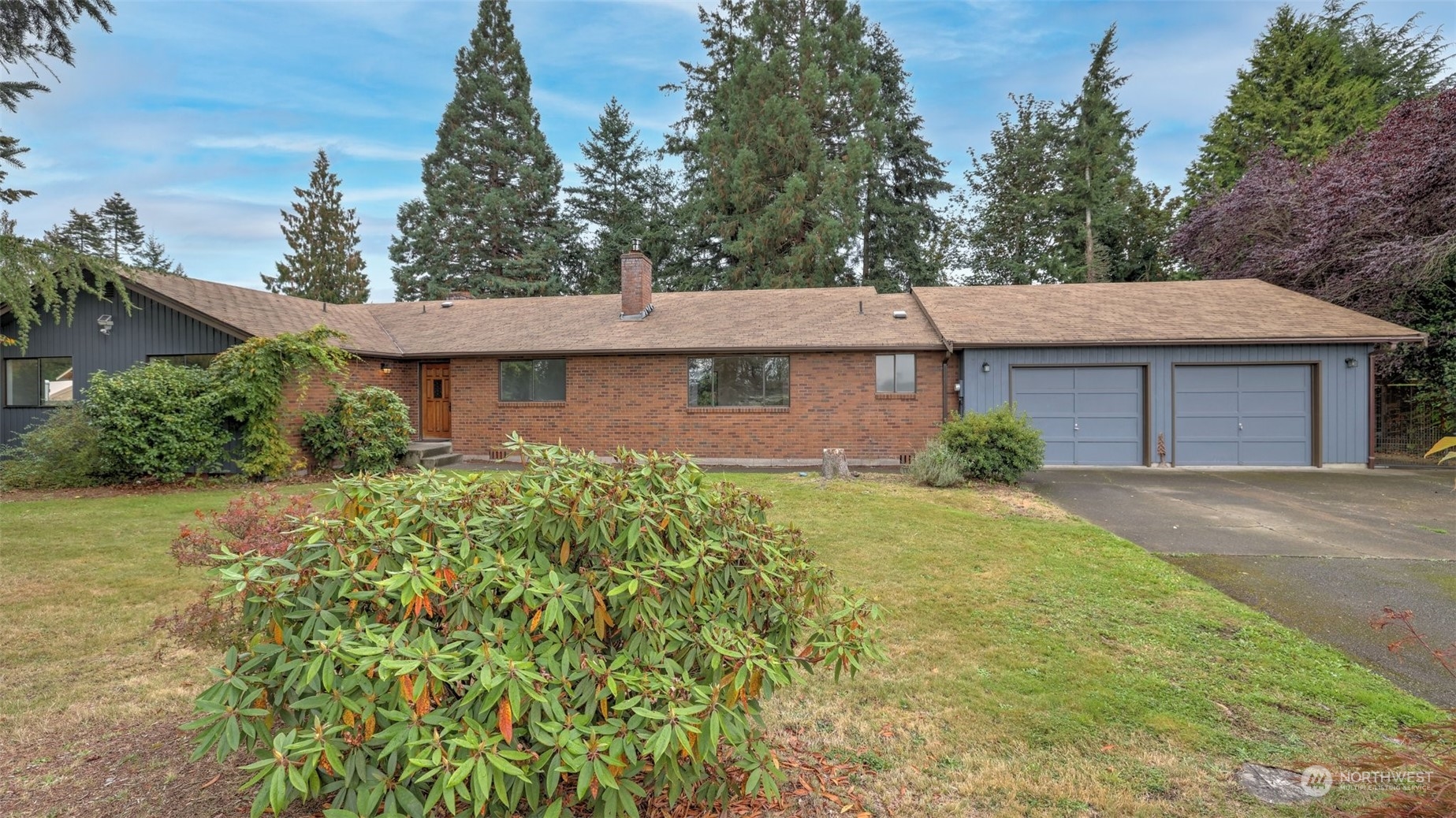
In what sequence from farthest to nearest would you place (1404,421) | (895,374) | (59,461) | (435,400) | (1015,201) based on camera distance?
(1015,201), (435,400), (1404,421), (895,374), (59,461)

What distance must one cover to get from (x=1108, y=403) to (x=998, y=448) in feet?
13.3

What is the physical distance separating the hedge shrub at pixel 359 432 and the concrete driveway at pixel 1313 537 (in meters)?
11.4

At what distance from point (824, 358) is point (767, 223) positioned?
1155cm

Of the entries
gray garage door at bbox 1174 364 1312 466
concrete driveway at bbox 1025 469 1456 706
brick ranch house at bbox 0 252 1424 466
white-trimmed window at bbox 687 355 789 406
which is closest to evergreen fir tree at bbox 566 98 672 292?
brick ranch house at bbox 0 252 1424 466

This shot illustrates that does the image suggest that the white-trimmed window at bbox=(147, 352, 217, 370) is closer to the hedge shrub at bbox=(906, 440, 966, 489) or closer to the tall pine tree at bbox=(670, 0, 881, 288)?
the hedge shrub at bbox=(906, 440, 966, 489)

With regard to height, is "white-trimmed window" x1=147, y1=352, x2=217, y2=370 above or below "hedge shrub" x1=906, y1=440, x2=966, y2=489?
above

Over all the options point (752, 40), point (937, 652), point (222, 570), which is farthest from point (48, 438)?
point (752, 40)

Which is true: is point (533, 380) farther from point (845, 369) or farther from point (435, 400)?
point (845, 369)

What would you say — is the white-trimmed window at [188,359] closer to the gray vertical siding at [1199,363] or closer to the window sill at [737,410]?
the window sill at [737,410]

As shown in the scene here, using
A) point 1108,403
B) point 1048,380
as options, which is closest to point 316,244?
point 1048,380

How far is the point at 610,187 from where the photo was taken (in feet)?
97.1

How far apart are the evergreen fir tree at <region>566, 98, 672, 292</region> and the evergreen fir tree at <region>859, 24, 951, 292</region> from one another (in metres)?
9.42

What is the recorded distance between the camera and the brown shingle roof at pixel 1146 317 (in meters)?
12.1

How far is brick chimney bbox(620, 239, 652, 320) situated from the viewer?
50.8 feet
